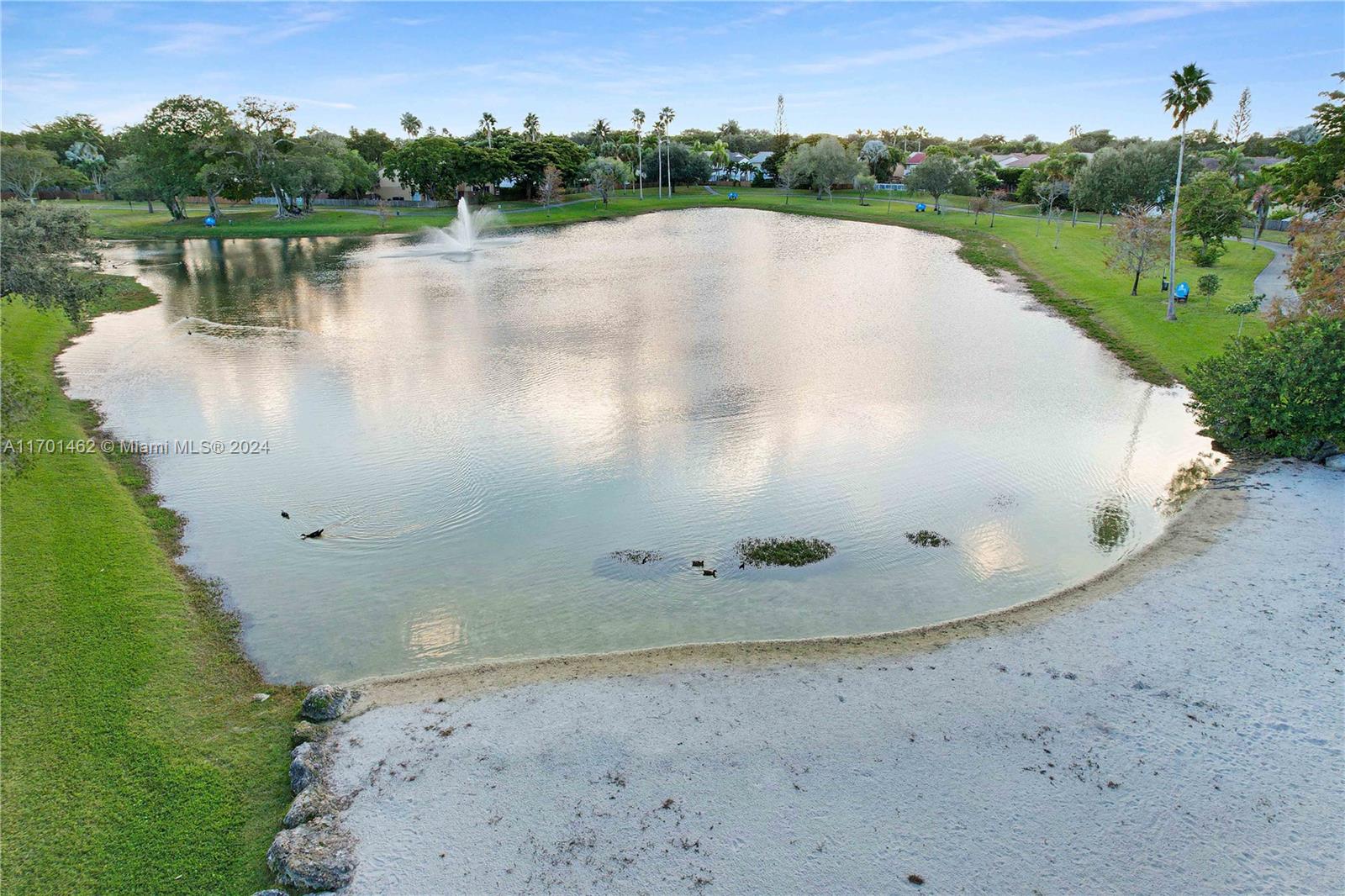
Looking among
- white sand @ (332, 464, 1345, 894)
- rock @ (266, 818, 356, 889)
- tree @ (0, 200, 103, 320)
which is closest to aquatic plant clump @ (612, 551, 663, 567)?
white sand @ (332, 464, 1345, 894)

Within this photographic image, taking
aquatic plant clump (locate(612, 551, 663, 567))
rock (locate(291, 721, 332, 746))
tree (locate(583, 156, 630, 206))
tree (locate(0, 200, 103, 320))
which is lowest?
rock (locate(291, 721, 332, 746))

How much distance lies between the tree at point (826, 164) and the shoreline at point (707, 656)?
99219 millimetres

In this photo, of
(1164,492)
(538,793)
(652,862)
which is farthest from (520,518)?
(1164,492)

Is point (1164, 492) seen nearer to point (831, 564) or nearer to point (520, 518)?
point (831, 564)

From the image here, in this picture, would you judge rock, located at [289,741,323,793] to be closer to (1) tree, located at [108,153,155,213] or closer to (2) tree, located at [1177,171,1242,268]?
(2) tree, located at [1177,171,1242,268]

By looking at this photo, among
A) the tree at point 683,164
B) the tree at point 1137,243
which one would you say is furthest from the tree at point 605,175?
the tree at point 1137,243

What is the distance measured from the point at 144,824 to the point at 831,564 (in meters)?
13.9

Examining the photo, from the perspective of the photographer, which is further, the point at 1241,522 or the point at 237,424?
the point at 237,424

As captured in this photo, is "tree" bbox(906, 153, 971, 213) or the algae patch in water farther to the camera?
"tree" bbox(906, 153, 971, 213)

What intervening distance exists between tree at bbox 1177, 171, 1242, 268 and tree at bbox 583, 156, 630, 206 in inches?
2721

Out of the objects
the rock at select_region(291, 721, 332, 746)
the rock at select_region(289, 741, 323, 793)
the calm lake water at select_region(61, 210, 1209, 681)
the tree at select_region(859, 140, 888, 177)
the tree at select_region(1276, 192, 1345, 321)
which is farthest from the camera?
the tree at select_region(859, 140, 888, 177)

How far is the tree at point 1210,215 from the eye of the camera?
5069cm

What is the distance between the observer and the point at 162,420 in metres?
28.2

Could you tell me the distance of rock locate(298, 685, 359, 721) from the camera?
13.6 m
